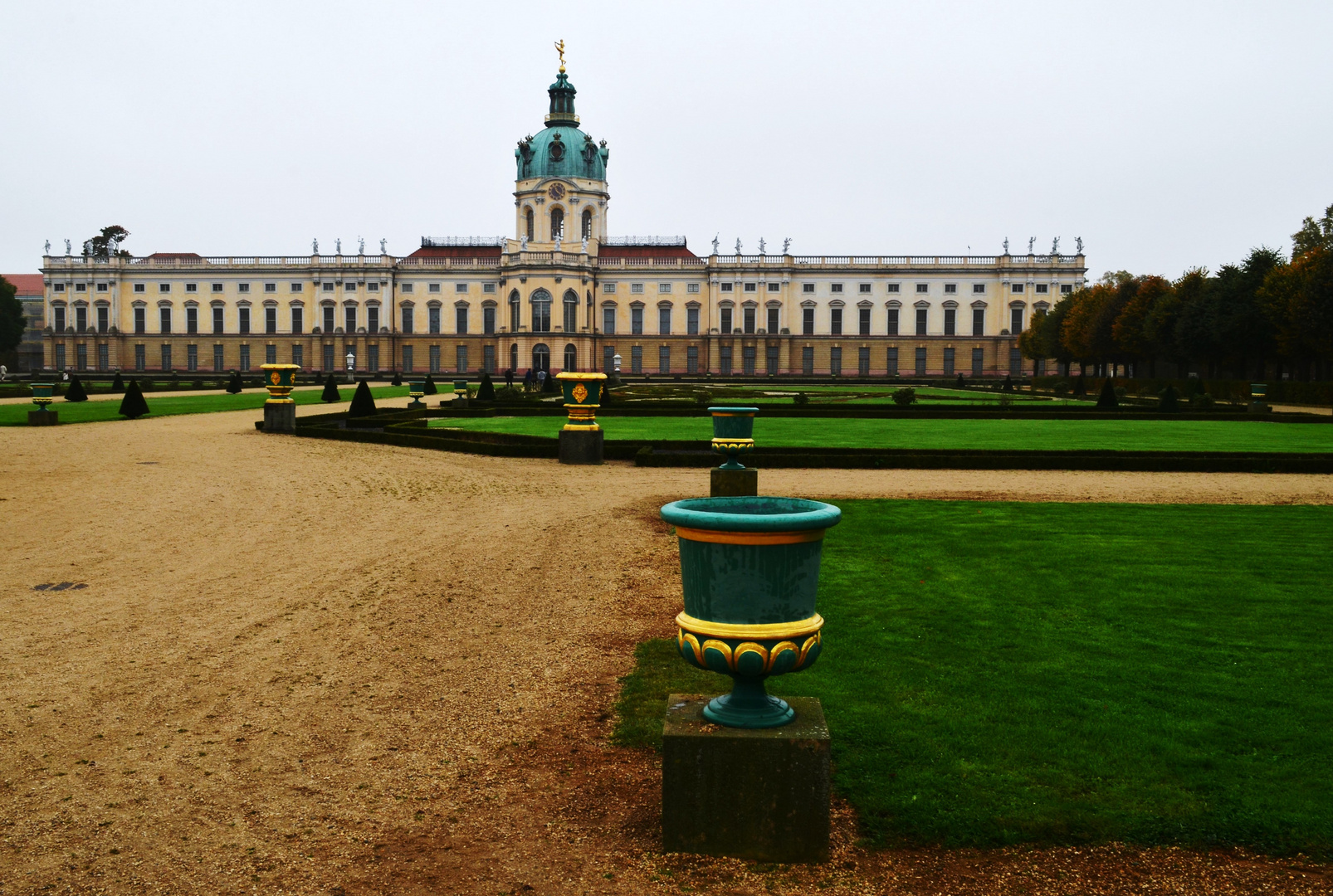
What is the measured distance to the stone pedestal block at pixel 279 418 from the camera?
2286 cm

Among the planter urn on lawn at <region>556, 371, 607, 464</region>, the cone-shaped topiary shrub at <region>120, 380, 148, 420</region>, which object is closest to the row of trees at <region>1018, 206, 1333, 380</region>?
the planter urn on lawn at <region>556, 371, 607, 464</region>

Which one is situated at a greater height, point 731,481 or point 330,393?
point 330,393

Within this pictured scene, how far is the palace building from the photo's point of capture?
7769cm

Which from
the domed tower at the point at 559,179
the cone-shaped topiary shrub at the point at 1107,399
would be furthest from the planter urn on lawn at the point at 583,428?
the domed tower at the point at 559,179

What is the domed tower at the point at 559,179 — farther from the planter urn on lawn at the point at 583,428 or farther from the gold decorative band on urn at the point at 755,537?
the gold decorative band on urn at the point at 755,537

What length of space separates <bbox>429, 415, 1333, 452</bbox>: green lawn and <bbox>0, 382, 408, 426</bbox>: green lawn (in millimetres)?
9211

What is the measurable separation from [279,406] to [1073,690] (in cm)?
2083

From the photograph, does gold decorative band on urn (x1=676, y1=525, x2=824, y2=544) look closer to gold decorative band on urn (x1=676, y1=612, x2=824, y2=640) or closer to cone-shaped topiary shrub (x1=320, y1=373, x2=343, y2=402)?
gold decorative band on urn (x1=676, y1=612, x2=824, y2=640)

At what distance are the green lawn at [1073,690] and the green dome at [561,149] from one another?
2819 inches

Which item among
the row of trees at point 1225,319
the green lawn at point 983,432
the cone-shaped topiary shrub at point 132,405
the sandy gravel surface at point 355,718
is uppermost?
the row of trees at point 1225,319

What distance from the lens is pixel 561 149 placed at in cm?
7625

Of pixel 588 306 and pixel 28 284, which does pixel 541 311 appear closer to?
pixel 588 306

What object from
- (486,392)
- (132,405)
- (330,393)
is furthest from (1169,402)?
(132,405)

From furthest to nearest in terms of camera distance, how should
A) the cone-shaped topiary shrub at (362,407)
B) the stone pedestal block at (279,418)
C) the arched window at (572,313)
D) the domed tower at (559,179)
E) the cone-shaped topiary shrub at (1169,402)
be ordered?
the domed tower at (559,179), the arched window at (572,313), the cone-shaped topiary shrub at (1169,402), the cone-shaped topiary shrub at (362,407), the stone pedestal block at (279,418)
